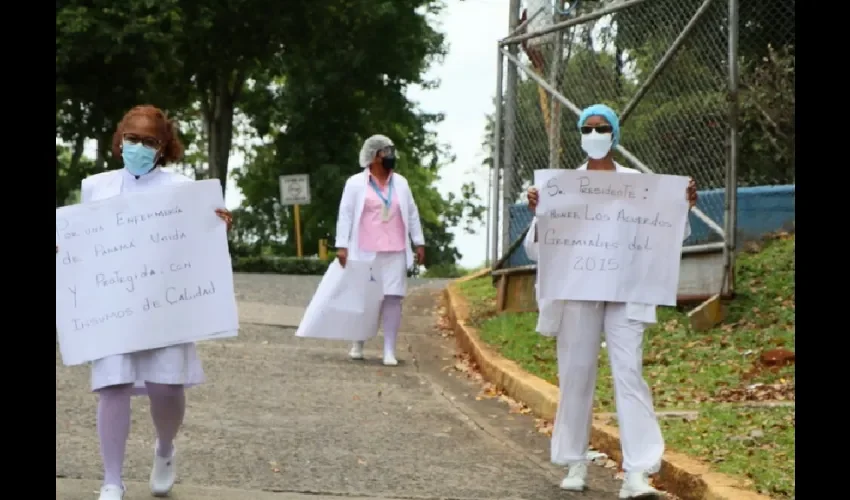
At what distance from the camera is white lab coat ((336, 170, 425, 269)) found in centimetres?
1322

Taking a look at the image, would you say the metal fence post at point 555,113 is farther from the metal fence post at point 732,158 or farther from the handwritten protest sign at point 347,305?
the handwritten protest sign at point 347,305

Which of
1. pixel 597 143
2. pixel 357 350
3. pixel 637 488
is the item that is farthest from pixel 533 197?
pixel 357 350

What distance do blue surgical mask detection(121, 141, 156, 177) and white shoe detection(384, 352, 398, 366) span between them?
6.52 m

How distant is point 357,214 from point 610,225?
577 centimetres

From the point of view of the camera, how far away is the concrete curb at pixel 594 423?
22.9 feet

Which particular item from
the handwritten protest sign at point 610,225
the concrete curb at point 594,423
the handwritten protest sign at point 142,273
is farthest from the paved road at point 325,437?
the handwritten protest sign at point 610,225

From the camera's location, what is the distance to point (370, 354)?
14000mm

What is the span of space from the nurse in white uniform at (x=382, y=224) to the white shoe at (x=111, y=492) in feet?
22.4

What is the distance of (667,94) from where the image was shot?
1291 centimetres

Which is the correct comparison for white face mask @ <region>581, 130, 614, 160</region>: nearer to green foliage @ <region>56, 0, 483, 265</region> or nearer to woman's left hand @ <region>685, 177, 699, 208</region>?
woman's left hand @ <region>685, 177, 699, 208</region>

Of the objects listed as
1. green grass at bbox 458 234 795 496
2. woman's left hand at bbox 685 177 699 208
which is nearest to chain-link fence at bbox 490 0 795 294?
green grass at bbox 458 234 795 496

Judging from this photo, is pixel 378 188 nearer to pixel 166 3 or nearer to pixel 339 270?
pixel 339 270

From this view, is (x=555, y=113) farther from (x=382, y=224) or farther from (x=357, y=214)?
(x=357, y=214)

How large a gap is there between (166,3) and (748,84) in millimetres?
17938
